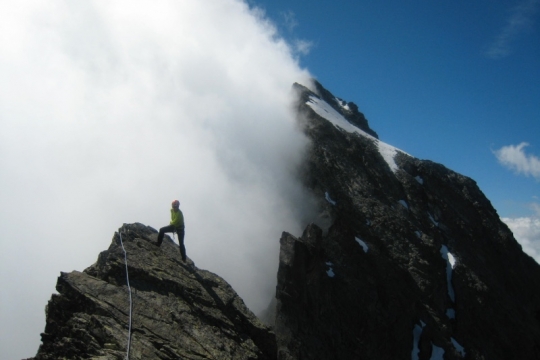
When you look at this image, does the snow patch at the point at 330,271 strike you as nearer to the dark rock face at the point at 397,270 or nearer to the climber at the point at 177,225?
the dark rock face at the point at 397,270

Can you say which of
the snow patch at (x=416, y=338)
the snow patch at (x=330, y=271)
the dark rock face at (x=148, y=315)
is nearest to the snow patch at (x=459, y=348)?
the snow patch at (x=416, y=338)

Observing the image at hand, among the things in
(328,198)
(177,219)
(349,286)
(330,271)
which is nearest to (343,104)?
(328,198)

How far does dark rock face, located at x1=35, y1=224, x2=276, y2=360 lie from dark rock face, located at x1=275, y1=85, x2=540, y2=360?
15878mm

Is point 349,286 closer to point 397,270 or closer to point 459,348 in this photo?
point 397,270

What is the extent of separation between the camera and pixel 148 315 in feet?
46.8

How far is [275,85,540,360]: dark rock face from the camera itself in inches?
1366

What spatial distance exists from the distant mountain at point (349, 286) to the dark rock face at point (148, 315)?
0.05 metres

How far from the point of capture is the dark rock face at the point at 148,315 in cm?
1256

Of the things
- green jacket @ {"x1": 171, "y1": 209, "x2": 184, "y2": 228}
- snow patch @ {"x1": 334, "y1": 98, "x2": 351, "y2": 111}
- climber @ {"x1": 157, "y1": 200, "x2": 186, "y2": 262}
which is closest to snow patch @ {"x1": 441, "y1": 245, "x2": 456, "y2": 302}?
climber @ {"x1": 157, "y1": 200, "x2": 186, "y2": 262}

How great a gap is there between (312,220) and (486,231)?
2298cm

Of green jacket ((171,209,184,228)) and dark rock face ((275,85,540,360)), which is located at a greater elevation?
dark rock face ((275,85,540,360))

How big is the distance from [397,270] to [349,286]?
636cm

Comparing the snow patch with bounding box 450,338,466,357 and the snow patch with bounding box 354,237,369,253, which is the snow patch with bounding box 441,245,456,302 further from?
the snow patch with bounding box 354,237,369,253

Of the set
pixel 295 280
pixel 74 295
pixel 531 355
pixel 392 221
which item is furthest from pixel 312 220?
pixel 74 295
